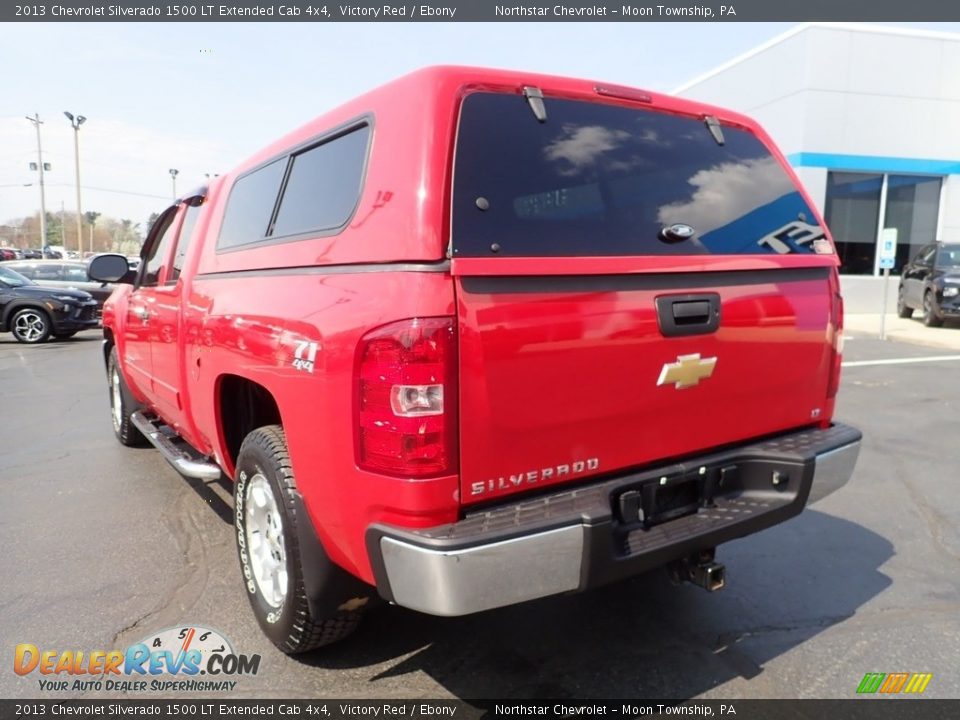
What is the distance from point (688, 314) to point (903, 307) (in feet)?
55.4

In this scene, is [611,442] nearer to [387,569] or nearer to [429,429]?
[429,429]

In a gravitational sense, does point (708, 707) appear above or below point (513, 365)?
below

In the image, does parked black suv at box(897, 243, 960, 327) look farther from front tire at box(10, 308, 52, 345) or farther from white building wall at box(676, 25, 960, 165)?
front tire at box(10, 308, 52, 345)

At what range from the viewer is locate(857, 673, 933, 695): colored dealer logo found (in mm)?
2572

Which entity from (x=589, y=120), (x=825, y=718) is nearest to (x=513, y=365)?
(x=589, y=120)

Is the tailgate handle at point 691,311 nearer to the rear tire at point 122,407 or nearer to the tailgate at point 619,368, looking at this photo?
the tailgate at point 619,368

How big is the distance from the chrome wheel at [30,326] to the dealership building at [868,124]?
17323 millimetres

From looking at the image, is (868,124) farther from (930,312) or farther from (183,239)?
(183,239)

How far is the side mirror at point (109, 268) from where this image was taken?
4.75m

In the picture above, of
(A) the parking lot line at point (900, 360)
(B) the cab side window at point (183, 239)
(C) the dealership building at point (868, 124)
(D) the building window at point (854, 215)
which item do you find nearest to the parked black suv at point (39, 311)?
(B) the cab side window at point (183, 239)

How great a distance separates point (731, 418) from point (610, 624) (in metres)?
1.06

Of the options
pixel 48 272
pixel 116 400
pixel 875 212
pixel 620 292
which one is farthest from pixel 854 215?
pixel 48 272

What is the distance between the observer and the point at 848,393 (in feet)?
26.6

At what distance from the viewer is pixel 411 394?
6.57 ft
